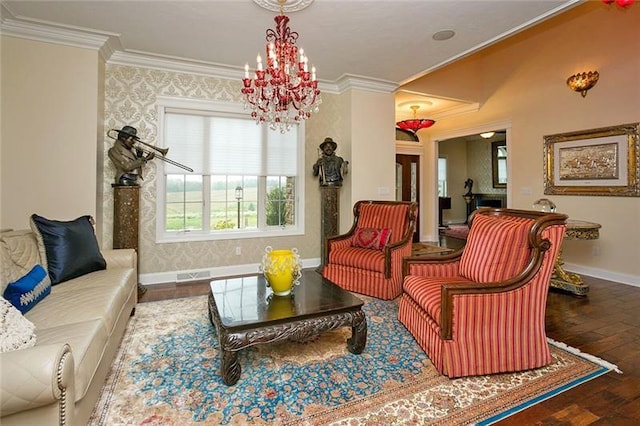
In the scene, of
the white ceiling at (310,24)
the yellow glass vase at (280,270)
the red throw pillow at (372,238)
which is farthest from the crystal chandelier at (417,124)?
the yellow glass vase at (280,270)

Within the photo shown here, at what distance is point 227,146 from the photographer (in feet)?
14.8

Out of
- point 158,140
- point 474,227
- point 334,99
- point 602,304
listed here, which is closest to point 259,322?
point 474,227

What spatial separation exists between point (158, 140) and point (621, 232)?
621cm

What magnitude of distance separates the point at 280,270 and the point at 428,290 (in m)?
1.10

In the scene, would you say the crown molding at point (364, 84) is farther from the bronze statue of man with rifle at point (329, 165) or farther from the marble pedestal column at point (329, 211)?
the marble pedestal column at point (329, 211)

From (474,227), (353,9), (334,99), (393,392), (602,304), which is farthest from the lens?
(334,99)

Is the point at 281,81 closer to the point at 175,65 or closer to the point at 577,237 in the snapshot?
the point at 175,65

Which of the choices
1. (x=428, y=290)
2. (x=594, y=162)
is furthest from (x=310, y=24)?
(x=594, y=162)

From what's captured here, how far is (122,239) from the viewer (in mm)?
3629

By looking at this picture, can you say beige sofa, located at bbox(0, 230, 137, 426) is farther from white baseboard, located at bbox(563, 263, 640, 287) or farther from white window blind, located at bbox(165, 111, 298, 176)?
white baseboard, located at bbox(563, 263, 640, 287)

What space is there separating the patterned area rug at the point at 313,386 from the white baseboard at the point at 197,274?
5.47 feet

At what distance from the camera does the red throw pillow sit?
3793 mm

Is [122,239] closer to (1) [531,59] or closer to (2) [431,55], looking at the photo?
(2) [431,55]

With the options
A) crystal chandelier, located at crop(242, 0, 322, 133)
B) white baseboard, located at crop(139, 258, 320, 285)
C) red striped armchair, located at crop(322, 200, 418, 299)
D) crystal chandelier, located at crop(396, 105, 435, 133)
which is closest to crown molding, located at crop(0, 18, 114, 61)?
crystal chandelier, located at crop(242, 0, 322, 133)
